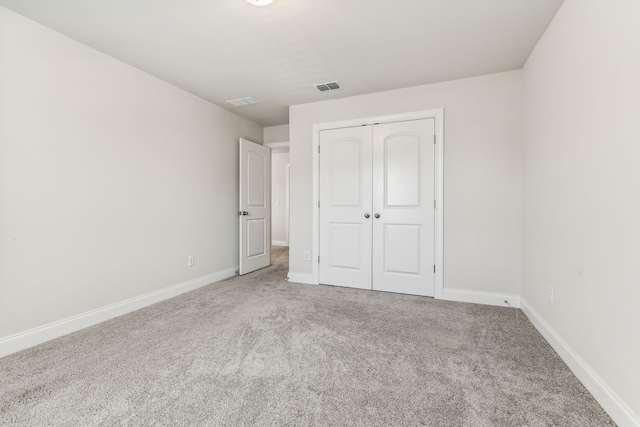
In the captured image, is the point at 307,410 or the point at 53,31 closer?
the point at 307,410

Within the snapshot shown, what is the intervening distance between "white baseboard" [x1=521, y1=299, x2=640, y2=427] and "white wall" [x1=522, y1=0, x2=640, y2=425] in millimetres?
24

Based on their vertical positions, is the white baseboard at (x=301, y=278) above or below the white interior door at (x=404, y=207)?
below

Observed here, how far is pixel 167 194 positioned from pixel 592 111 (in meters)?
3.57

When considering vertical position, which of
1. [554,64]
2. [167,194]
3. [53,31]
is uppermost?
[53,31]

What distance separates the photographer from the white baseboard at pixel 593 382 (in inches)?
47.2

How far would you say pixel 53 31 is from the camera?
2.13 m

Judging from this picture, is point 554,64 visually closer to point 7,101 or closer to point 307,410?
point 307,410

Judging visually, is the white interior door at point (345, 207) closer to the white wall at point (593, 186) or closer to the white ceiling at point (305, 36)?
the white ceiling at point (305, 36)

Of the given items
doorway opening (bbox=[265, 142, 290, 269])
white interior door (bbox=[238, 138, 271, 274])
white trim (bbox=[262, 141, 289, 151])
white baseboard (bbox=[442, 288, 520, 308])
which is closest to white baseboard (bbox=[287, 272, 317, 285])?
white interior door (bbox=[238, 138, 271, 274])

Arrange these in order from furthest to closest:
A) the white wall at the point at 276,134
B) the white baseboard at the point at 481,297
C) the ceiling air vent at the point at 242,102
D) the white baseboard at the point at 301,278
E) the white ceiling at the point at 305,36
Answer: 1. the white wall at the point at 276,134
2. the white baseboard at the point at 301,278
3. the ceiling air vent at the point at 242,102
4. the white baseboard at the point at 481,297
5. the white ceiling at the point at 305,36

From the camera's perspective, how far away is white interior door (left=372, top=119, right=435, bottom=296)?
10.2ft

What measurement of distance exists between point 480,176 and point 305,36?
7.18 feet

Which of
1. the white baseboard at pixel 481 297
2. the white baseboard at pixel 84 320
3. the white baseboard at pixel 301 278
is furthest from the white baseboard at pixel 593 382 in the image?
the white baseboard at pixel 84 320

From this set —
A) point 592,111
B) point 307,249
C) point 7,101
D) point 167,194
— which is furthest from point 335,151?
point 7,101
